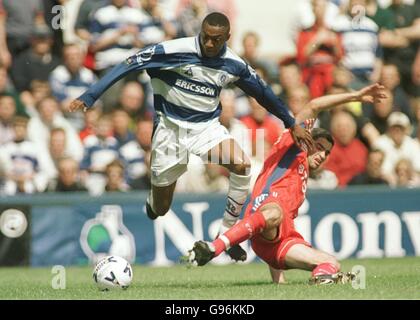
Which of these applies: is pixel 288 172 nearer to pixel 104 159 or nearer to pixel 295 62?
pixel 104 159

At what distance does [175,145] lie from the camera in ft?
40.9

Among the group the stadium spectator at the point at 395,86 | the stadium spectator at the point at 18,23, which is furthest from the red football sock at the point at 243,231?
the stadium spectator at the point at 18,23

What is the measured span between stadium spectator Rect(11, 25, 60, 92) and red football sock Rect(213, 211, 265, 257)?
27.9ft

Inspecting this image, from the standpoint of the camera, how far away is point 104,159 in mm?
17594

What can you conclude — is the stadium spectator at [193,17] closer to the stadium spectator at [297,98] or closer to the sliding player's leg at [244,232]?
the stadium spectator at [297,98]

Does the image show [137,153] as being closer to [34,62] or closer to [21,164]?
[21,164]

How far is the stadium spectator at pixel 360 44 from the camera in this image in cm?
1914

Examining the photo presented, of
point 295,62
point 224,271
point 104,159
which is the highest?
point 295,62

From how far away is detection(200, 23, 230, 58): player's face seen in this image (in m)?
11.4

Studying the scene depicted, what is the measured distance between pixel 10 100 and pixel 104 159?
5.77 feet

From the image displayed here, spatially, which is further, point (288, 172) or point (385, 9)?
point (385, 9)

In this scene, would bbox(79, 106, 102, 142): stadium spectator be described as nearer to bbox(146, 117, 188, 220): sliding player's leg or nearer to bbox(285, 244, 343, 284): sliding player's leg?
bbox(146, 117, 188, 220): sliding player's leg

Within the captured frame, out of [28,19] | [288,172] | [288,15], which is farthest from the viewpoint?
[288,15]
